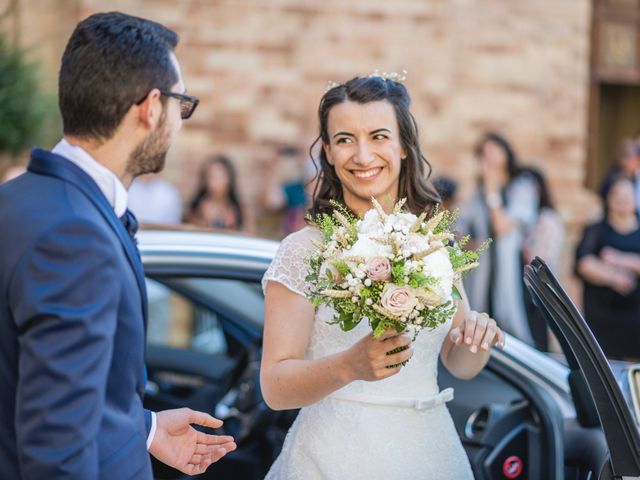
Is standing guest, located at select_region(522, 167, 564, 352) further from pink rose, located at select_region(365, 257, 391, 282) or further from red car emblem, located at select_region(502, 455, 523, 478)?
pink rose, located at select_region(365, 257, 391, 282)

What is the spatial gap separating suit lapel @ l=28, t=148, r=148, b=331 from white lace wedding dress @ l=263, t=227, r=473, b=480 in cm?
73

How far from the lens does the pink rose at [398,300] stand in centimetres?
221

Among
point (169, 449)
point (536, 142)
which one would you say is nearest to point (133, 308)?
point (169, 449)

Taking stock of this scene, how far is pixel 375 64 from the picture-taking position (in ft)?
32.0

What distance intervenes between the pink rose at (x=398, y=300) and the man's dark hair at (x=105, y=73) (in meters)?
0.66

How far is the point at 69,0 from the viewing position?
9.26 m

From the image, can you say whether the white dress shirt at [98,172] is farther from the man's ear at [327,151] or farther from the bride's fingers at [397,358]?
the man's ear at [327,151]

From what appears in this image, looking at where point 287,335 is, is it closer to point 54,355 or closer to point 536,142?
point 54,355

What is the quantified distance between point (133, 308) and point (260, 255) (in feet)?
4.26

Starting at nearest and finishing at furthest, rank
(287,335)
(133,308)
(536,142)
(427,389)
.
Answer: (133,308) → (287,335) → (427,389) → (536,142)

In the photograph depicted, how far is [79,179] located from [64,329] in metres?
0.33

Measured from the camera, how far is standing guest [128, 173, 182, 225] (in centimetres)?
847

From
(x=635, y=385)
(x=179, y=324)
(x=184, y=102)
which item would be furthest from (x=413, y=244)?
(x=179, y=324)

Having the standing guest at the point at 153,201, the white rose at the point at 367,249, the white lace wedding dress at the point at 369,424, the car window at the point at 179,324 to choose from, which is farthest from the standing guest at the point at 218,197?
the white rose at the point at 367,249
